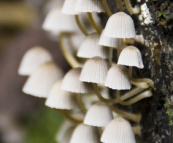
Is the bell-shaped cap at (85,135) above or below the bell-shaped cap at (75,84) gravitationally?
below

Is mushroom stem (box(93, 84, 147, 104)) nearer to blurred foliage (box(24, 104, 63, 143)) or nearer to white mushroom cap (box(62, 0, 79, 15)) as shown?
white mushroom cap (box(62, 0, 79, 15))

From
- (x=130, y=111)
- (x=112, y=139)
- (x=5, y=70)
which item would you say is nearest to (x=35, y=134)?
(x=5, y=70)

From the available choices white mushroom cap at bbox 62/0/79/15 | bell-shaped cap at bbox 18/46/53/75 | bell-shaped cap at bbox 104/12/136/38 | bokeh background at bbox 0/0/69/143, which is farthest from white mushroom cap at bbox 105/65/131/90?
bokeh background at bbox 0/0/69/143

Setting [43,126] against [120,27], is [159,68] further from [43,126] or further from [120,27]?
[43,126]

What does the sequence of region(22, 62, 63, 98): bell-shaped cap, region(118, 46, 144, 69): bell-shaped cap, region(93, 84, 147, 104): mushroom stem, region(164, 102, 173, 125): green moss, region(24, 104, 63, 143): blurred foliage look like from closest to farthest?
region(118, 46, 144, 69): bell-shaped cap
region(164, 102, 173, 125): green moss
region(93, 84, 147, 104): mushroom stem
region(22, 62, 63, 98): bell-shaped cap
region(24, 104, 63, 143): blurred foliage

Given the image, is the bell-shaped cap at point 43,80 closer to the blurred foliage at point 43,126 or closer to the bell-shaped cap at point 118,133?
the bell-shaped cap at point 118,133

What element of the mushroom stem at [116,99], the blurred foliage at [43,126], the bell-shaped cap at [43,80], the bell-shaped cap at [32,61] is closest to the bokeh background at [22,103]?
the blurred foliage at [43,126]
